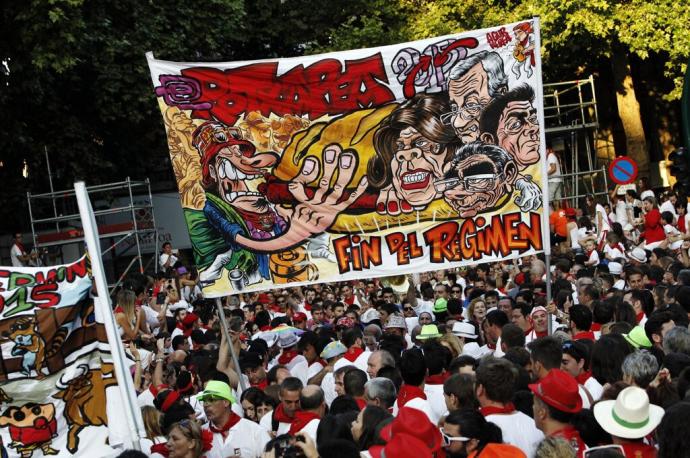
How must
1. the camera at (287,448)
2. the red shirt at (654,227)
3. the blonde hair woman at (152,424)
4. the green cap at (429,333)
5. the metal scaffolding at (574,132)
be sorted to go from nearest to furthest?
the camera at (287,448)
the blonde hair woman at (152,424)
the green cap at (429,333)
the red shirt at (654,227)
the metal scaffolding at (574,132)

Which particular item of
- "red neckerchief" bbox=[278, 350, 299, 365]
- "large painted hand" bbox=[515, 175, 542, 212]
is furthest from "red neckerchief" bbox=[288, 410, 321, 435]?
"large painted hand" bbox=[515, 175, 542, 212]

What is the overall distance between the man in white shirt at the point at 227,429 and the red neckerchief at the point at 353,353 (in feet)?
7.08

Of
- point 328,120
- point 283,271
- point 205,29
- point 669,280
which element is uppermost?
point 205,29

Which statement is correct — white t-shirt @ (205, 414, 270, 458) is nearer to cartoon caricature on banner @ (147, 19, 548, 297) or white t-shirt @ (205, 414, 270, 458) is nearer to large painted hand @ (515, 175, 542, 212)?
cartoon caricature on banner @ (147, 19, 548, 297)

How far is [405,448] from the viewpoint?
18.0 ft

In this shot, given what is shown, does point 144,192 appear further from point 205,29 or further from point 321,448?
point 321,448

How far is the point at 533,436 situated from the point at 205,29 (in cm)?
2137

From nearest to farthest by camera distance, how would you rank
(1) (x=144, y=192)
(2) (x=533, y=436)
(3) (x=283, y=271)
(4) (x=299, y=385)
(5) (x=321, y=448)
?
(5) (x=321, y=448)
(2) (x=533, y=436)
(4) (x=299, y=385)
(3) (x=283, y=271)
(1) (x=144, y=192)

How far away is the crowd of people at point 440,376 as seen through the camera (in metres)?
5.71

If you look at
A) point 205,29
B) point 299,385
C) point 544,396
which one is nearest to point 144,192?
point 205,29

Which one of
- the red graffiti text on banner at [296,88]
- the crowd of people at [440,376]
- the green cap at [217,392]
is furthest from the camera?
the red graffiti text on banner at [296,88]

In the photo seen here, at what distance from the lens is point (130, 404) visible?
→ 627cm

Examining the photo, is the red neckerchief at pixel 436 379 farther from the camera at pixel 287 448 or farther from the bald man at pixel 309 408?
the camera at pixel 287 448

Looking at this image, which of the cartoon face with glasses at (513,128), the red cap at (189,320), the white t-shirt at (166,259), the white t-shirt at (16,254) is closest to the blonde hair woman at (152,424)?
the cartoon face with glasses at (513,128)
